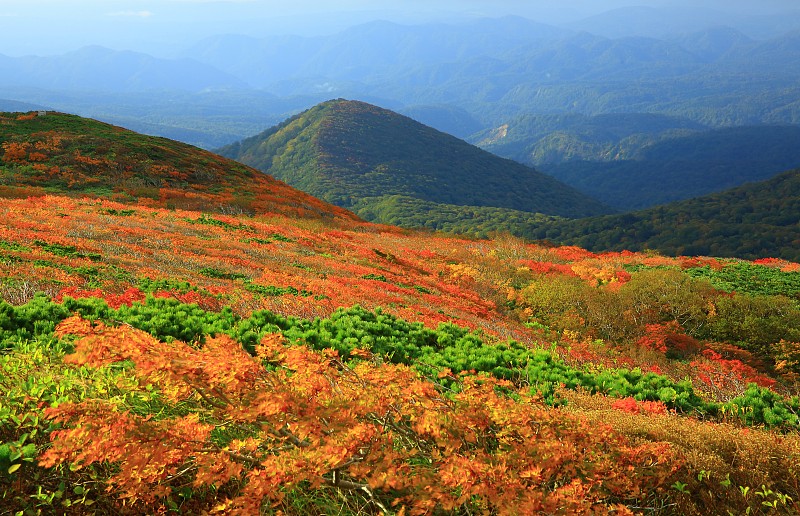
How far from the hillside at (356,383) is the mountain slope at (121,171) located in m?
10.7

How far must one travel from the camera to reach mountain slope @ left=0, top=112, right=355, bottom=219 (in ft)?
103

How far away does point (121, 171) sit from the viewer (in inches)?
1463

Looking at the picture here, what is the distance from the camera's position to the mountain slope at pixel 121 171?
3127 centimetres

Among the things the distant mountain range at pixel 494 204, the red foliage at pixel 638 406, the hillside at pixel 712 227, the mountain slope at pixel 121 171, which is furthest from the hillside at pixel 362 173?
the red foliage at pixel 638 406

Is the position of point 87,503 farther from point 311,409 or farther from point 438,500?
point 438,500

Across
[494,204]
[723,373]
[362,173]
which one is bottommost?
[723,373]

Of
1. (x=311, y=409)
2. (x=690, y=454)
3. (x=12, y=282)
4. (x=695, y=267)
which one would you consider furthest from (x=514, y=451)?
(x=695, y=267)

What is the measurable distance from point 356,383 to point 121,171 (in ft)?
130

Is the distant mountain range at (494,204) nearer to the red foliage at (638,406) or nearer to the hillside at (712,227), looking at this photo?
the hillside at (712,227)

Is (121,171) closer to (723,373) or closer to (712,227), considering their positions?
(723,373)

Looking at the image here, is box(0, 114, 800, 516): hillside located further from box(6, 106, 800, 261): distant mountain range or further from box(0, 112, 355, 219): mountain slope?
box(6, 106, 800, 261): distant mountain range

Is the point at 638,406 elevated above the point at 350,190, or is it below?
below

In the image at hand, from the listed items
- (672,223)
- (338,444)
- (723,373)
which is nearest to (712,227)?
(672,223)

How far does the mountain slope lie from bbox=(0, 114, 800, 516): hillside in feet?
35.0
